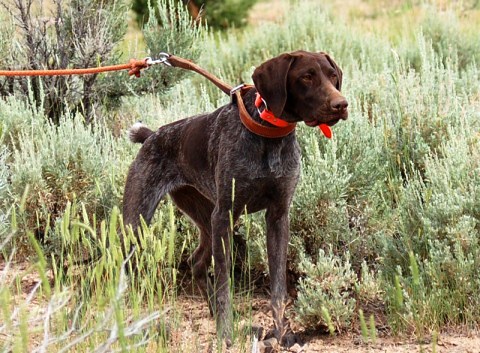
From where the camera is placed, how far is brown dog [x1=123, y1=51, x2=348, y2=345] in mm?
4004

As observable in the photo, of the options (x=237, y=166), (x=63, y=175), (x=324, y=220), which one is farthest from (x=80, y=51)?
(x=237, y=166)

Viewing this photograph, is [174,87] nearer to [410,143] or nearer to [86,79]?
[86,79]

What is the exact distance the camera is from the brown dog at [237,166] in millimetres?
4004

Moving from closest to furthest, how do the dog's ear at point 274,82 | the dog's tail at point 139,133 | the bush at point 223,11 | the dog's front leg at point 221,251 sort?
the dog's ear at point 274,82 < the dog's front leg at point 221,251 < the dog's tail at point 139,133 < the bush at point 223,11

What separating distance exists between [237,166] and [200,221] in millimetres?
814

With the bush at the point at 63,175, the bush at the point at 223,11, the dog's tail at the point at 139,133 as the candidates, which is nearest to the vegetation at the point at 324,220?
the bush at the point at 63,175

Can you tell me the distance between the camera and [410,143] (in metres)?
5.86

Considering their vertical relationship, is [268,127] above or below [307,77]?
below

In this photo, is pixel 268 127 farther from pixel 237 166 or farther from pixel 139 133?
pixel 139 133

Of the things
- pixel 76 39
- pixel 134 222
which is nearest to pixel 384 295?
pixel 134 222

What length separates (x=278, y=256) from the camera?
441 centimetres

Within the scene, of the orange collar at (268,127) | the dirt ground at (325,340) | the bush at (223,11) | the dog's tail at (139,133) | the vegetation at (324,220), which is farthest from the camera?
the bush at (223,11)

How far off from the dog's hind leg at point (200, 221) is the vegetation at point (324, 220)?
0.18m

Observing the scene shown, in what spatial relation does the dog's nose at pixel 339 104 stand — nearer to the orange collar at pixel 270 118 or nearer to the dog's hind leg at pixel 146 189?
the orange collar at pixel 270 118
